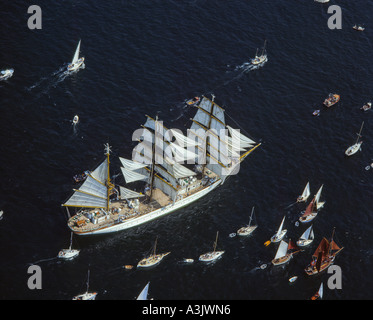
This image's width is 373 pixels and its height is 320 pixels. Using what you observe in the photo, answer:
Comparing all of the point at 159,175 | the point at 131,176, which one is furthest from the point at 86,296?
the point at 159,175

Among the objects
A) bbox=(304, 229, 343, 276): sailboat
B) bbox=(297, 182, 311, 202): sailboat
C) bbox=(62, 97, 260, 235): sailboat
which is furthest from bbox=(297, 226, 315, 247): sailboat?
bbox=(62, 97, 260, 235): sailboat

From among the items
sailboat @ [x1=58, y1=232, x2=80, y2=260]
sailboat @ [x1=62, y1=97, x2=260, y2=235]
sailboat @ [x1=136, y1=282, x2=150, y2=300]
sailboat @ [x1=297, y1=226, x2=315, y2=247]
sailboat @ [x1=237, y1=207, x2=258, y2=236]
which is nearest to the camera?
sailboat @ [x1=136, y1=282, x2=150, y2=300]

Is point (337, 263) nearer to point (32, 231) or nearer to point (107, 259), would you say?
point (107, 259)

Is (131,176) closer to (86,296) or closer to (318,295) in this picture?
(86,296)

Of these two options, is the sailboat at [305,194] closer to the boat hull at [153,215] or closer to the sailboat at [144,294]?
the boat hull at [153,215]

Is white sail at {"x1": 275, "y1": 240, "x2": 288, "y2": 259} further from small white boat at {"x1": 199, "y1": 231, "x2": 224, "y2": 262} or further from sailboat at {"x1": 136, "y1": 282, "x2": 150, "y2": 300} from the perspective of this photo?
sailboat at {"x1": 136, "y1": 282, "x2": 150, "y2": 300}

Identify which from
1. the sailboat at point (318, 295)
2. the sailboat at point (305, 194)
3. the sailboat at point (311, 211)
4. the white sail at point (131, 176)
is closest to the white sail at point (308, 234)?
the sailboat at point (311, 211)
